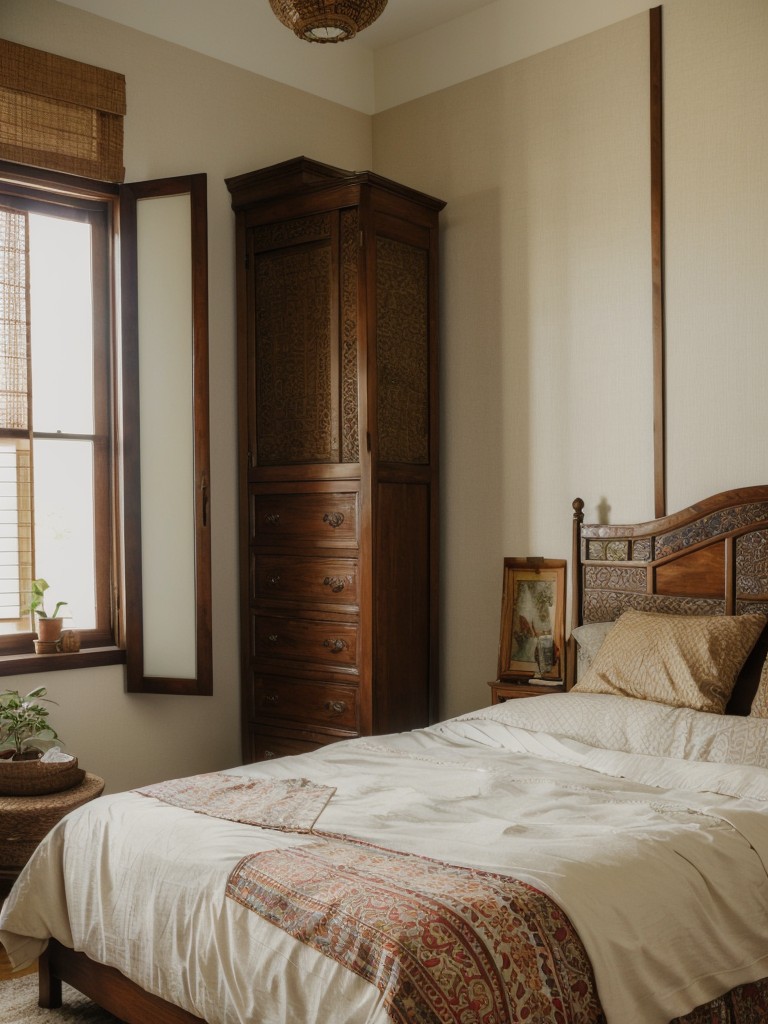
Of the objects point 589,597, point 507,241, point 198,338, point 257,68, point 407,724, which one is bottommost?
point 407,724

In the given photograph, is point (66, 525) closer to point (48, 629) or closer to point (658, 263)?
point (48, 629)

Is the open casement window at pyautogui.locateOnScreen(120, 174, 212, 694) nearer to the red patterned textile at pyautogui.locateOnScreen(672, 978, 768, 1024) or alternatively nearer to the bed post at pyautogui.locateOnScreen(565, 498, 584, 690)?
the bed post at pyautogui.locateOnScreen(565, 498, 584, 690)

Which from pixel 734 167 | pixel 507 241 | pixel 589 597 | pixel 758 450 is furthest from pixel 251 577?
pixel 734 167

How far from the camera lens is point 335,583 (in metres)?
3.82

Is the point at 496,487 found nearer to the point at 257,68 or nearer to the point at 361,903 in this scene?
the point at 257,68

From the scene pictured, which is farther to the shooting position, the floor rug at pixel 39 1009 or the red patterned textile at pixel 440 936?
the floor rug at pixel 39 1009

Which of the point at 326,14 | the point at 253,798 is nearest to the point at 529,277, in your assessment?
the point at 326,14

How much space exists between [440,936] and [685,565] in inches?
78.9

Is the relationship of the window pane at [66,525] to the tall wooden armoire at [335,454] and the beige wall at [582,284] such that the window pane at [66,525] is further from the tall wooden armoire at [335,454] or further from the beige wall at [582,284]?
the beige wall at [582,284]

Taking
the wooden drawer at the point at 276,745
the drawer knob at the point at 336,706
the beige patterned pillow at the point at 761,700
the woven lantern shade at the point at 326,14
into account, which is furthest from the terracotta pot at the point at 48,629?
the beige patterned pillow at the point at 761,700

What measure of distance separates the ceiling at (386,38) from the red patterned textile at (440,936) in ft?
10.5

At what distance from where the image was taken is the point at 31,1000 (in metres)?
2.53

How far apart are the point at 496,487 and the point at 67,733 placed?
190 cm

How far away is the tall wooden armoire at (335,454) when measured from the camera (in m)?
3.78
